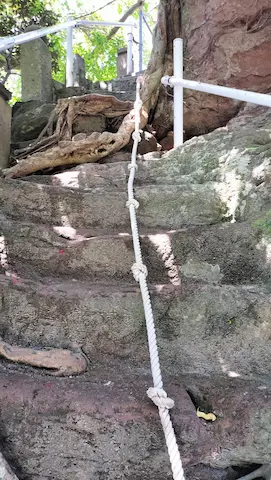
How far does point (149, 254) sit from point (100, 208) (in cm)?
46

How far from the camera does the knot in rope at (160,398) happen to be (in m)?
1.04

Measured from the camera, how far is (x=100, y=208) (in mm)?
2105

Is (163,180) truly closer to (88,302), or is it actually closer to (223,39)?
(88,302)

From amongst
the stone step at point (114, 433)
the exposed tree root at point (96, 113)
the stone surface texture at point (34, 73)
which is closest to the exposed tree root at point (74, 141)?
the exposed tree root at point (96, 113)

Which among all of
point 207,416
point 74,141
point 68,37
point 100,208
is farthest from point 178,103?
point 68,37

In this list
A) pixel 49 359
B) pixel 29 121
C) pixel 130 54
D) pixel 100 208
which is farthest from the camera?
pixel 130 54

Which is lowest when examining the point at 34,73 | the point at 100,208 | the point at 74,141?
the point at 100,208

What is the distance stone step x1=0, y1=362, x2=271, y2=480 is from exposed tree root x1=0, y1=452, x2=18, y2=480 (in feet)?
0.22

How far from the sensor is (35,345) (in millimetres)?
1403

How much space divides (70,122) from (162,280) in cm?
221

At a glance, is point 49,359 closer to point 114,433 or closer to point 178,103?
point 114,433

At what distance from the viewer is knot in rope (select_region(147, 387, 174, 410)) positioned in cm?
104

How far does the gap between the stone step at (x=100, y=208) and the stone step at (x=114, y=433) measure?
1.05 meters

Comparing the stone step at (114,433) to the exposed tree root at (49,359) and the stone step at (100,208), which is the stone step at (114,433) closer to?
the exposed tree root at (49,359)
